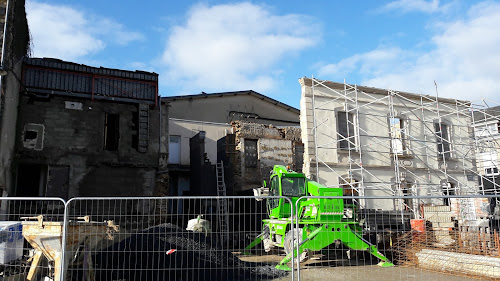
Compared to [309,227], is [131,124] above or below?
above

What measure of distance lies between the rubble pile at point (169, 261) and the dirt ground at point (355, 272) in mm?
1056

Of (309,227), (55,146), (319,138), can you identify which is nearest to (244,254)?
(309,227)

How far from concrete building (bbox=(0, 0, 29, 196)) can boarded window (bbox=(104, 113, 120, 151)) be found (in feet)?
11.7

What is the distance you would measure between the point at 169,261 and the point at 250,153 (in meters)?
12.4

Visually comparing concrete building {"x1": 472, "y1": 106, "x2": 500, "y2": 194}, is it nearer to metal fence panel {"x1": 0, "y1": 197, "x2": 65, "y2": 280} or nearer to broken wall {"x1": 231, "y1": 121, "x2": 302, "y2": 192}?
broken wall {"x1": 231, "y1": 121, "x2": 302, "y2": 192}

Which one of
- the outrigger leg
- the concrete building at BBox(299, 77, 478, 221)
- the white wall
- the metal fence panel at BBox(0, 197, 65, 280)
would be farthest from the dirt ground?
the white wall

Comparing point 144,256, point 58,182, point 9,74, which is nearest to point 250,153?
point 58,182

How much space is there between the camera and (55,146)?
16.8m

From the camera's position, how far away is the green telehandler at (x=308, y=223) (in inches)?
421

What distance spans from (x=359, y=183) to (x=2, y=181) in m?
14.8

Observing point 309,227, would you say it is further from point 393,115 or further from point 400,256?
point 393,115

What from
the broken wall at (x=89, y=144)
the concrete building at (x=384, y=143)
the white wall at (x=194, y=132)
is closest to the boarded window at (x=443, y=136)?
the concrete building at (x=384, y=143)

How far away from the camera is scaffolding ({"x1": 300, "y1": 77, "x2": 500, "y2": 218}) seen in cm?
1889

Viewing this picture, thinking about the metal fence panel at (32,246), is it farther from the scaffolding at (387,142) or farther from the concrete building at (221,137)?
the scaffolding at (387,142)
